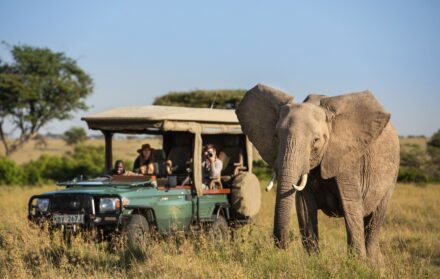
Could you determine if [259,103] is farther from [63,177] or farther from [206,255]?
[63,177]

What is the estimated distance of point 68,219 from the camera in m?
10.7

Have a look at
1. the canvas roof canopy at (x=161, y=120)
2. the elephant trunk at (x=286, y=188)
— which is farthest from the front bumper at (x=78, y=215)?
the elephant trunk at (x=286, y=188)

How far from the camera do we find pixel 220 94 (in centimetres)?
3775

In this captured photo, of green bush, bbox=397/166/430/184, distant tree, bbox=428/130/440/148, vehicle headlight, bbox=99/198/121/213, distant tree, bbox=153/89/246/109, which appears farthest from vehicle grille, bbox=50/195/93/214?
distant tree, bbox=428/130/440/148

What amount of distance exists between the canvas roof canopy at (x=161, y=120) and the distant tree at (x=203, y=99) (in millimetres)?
23333

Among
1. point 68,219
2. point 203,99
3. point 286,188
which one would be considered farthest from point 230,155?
point 203,99

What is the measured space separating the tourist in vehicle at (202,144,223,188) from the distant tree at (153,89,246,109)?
23135mm

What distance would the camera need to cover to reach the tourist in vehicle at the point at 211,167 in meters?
13.0

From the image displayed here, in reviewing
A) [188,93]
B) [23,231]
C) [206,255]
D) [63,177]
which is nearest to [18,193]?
[63,177]

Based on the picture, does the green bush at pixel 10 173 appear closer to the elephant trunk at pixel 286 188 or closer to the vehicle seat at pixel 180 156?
the vehicle seat at pixel 180 156

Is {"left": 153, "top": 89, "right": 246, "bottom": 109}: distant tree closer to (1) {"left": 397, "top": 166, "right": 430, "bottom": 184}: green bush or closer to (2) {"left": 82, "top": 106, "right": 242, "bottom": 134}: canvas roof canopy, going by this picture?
(1) {"left": 397, "top": 166, "right": 430, "bottom": 184}: green bush

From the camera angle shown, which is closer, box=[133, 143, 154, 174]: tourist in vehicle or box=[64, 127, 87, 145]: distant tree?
box=[133, 143, 154, 174]: tourist in vehicle

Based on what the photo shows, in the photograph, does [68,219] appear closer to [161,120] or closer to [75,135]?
[161,120]

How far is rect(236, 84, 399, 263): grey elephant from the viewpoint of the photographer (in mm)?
8227
